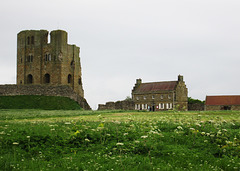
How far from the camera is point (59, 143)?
992cm

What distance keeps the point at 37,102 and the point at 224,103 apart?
47.6 meters

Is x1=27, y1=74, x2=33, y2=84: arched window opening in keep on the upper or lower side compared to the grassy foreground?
upper

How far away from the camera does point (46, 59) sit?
202ft

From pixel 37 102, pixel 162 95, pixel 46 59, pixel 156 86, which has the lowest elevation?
pixel 37 102

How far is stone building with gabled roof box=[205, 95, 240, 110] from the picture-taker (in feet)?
231

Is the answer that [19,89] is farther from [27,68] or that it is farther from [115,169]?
[115,169]

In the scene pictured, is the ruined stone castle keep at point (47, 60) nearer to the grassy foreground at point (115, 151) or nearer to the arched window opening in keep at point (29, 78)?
the arched window opening in keep at point (29, 78)

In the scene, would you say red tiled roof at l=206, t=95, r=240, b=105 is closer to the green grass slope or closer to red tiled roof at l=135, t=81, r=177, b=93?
red tiled roof at l=135, t=81, r=177, b=93

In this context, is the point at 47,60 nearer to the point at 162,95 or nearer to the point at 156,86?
the point at 156,86

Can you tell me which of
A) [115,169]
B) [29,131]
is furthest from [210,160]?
[29,131]

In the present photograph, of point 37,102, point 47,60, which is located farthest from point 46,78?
point 37,102

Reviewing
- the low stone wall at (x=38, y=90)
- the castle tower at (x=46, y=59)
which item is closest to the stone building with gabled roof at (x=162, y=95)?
the castle tower at (x=46, y=59)

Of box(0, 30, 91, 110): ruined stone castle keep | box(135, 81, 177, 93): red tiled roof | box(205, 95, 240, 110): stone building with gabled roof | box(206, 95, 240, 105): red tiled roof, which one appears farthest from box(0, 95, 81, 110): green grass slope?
box(206, 95, 240, 105): red tiled roof

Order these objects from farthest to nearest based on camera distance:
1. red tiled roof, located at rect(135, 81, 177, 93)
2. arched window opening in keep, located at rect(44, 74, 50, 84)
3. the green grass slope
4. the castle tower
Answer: red tiled roof, located at rect(135, 81, 177, 93) → arched window opening in keep, located at rect(44, 74, 50, 84) → the castle tower → the green grass slope
